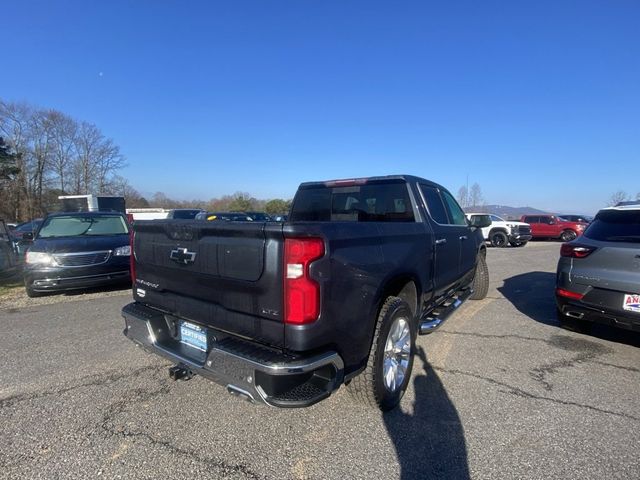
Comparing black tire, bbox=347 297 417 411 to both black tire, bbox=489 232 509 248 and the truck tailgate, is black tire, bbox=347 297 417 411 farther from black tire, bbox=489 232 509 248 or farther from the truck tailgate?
black tire, bbox=489 232 509 248

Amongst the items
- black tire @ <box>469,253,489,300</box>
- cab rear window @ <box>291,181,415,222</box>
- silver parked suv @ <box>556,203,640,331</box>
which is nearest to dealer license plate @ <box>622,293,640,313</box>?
silver parked suv @ <box>556,203,640,331</box>

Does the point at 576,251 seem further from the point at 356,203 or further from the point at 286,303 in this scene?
the point at 286,303

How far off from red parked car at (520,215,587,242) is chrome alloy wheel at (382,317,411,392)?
24.2 metres

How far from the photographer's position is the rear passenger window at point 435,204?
161 inches

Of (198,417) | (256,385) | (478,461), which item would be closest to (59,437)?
(198,417)

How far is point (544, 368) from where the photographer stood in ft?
12.0

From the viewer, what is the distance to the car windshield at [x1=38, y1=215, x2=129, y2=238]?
7.48 metres

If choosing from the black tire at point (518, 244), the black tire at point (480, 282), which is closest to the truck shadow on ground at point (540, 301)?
the black tire at point (480, 282)

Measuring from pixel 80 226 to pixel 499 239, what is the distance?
1919cm

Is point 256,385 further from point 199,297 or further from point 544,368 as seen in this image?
point 544,368

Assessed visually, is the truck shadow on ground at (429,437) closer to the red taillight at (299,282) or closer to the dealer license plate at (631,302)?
the red taillight at (299,282)

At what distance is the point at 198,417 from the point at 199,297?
0.94 meters

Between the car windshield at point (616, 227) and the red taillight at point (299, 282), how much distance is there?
12.4 ft

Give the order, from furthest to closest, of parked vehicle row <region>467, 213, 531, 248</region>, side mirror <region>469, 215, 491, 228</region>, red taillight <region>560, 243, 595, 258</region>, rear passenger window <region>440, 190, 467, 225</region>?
parked vehicle row <region>467, 213, 531, 248</region> < side mirror <region>469, 215, 491, 228</region> < rear passenger window <region>440, 190, 467, 225</region> < red taillight <region>560, 243, 595, 258</region>
